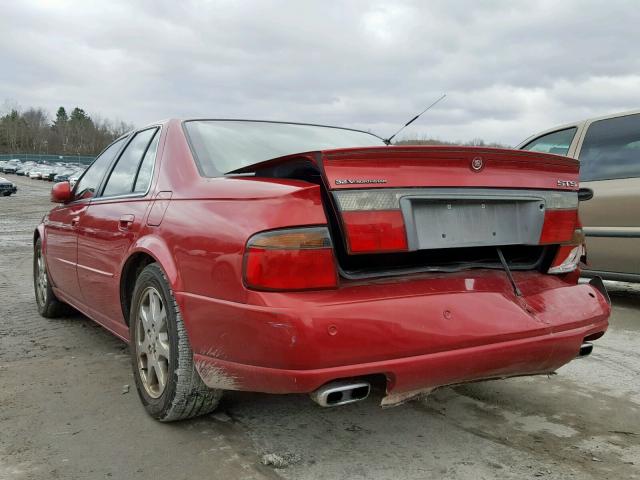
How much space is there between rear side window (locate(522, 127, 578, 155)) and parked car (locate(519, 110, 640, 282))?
138mm

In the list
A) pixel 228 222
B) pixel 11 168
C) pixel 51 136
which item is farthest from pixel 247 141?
pixel 51 136

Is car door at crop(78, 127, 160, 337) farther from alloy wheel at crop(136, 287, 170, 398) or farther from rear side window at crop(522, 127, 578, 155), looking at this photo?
rear side window at crop(522, 127, 578, 155)

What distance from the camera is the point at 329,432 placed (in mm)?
2639

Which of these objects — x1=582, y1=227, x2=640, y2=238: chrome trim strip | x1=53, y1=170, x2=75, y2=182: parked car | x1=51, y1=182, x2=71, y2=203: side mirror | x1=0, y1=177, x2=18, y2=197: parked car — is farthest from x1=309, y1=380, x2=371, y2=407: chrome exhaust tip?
x1=53, y1=170, x2=75, y2=182: parked car

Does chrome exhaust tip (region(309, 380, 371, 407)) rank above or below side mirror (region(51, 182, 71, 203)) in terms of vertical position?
below

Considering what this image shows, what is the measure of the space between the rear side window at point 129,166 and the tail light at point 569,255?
7.24 feet

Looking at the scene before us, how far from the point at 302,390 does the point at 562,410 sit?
1.59 metres

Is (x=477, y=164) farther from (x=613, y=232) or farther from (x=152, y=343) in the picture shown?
(x=613, y=232)

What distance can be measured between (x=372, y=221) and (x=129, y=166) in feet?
6.51

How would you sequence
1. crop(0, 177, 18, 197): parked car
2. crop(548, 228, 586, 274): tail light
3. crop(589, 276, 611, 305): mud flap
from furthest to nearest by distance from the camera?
crop(0, 177, 18, 197): parked car
crop(589, 276, 611, 305): mud flap
crop(548, 228, 586, 274): tail light

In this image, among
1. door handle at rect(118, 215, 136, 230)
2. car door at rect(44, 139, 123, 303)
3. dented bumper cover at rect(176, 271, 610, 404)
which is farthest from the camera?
car door at rect(44, 139, 123, 303)

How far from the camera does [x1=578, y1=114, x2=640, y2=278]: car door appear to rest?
4.84m

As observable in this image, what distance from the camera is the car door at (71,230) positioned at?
12.9 ft

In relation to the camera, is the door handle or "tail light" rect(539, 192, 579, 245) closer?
"tail light" rect(539, 192, 579, 245)
